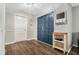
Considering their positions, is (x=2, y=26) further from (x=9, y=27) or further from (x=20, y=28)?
(x=20, y=28)

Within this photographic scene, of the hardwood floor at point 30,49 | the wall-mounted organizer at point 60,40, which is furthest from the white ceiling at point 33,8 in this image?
the hardwood floor at point 30,49

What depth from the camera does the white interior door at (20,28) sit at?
1696mm

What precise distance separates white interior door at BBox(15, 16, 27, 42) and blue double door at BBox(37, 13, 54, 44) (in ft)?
0.87

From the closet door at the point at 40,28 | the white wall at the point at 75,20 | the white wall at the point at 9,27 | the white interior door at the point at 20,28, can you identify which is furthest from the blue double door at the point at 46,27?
the white wall at the point at 9,27

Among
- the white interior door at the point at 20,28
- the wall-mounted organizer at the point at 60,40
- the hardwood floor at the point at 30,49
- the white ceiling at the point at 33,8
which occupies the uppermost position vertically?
the white ceiling at the point at 33,8

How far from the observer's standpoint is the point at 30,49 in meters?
1.71

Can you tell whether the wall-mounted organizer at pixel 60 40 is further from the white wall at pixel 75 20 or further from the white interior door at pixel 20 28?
the white interior door at pixel 20 28

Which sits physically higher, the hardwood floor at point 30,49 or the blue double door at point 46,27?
the blue double door at point 46,27

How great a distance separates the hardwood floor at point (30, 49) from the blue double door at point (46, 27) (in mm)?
117

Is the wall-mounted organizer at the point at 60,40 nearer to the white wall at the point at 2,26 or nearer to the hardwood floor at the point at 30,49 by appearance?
the hardwood floor at the point at 30,49

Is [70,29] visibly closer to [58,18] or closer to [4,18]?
[58,18]

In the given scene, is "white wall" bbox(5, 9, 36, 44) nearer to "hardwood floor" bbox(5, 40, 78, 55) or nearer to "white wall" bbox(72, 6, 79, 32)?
"hardwood floor" bbox(5, 40, 78, 55)

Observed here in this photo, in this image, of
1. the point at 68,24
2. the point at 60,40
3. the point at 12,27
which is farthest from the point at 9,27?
the point at 68,24

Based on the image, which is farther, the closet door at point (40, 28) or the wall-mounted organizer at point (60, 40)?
the closet door at point (40, 28)
